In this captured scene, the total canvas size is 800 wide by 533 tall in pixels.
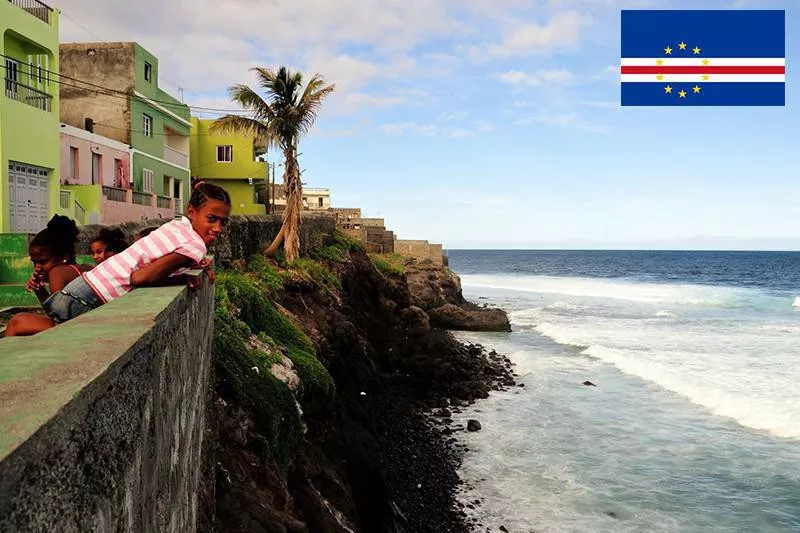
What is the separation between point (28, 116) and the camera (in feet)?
59.3

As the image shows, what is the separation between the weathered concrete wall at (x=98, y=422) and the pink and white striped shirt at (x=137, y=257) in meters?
0.58

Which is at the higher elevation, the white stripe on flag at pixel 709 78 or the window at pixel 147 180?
the white stripe on flag at pixel 709 78

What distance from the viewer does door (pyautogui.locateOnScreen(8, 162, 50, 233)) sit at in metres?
17.7

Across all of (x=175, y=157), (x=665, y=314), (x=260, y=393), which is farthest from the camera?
(x=665, y=314)

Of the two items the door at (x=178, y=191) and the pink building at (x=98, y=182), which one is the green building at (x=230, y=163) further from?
the pink building at (x=98, y=182)

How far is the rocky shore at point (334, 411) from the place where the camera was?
6801mm

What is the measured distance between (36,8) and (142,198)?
8532 millimetres

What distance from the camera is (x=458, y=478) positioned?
1316 cm

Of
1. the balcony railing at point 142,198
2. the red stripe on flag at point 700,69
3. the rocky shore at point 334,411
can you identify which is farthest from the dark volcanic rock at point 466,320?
the red stripe on flag at point 700,69

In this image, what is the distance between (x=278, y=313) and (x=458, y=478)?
5043 millimetres

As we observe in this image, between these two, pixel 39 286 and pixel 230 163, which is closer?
pixel 39 286

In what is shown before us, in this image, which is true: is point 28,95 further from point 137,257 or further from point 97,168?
point 137,257

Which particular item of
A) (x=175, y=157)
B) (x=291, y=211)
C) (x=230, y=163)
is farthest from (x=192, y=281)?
(x=230, y=163)

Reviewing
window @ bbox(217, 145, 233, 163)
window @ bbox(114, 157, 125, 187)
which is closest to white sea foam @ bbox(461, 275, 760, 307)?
window @ bbox(217, 145, 233, 163)
